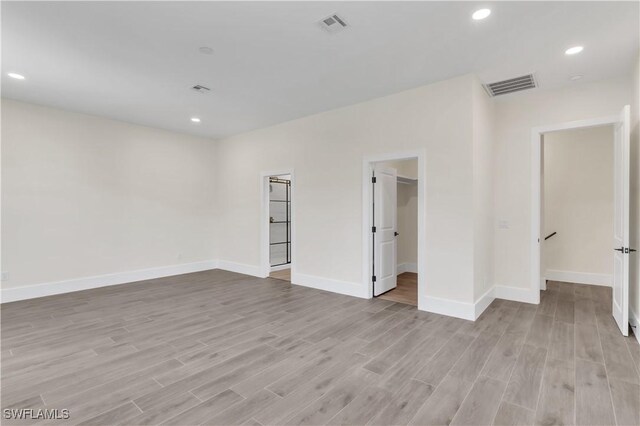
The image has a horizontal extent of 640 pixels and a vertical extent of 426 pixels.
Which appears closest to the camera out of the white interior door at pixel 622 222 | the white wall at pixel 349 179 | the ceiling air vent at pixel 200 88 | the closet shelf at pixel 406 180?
the white interior door at pixel 622 222

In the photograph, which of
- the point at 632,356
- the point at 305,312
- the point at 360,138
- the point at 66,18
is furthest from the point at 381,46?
the point at 632,356

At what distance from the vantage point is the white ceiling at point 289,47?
8.63 feet

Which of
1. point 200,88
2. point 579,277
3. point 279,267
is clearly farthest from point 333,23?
point 579,277

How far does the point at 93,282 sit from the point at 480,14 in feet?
22.6

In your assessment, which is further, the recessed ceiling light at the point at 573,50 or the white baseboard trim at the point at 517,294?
the white baseboard trim at the point at 517,294

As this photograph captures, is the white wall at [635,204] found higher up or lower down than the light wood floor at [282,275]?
higher up

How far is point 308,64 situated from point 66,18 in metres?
2.29

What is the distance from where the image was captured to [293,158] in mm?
5844

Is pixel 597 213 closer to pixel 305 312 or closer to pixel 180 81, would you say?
pixel 305 312

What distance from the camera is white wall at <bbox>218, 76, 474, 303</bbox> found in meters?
3.92

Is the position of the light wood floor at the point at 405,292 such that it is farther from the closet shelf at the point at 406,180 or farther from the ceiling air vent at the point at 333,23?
the ceiling air vent at the point at 333,23

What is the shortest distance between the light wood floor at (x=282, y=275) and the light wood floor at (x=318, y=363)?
1.74 m

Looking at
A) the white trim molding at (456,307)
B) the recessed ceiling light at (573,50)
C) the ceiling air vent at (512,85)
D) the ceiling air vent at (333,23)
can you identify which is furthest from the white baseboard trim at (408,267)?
the ceiling air vent at (333,23)

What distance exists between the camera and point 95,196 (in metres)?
5.62
